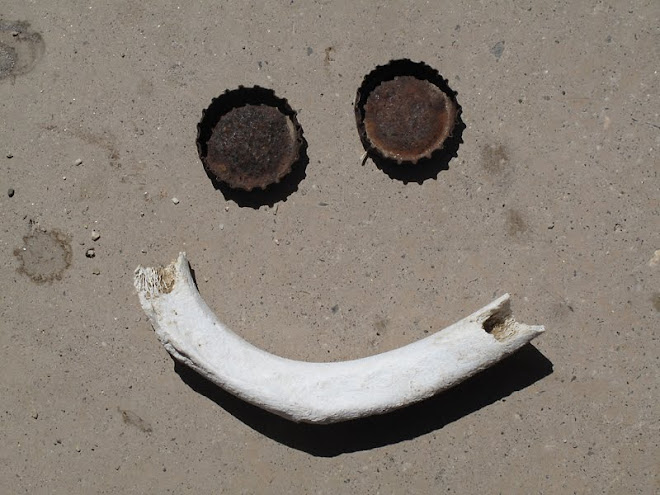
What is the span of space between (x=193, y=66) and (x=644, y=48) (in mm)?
2648

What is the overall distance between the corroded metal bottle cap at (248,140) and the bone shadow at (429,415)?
1440mm

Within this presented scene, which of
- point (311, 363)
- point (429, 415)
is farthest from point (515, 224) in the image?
point (311, 363)

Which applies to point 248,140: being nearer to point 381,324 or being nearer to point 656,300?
point 381,324

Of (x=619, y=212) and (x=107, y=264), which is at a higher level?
(x=107, y=264)

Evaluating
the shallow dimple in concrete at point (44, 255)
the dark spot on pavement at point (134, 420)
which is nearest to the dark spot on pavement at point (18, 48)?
the shallow dimple in concrete at point (44, 255)

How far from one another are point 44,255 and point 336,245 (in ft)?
5.68

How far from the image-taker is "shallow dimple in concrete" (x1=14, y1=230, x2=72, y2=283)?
357 centimetres

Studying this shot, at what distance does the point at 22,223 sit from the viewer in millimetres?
3586

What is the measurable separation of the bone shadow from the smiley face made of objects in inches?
9.3

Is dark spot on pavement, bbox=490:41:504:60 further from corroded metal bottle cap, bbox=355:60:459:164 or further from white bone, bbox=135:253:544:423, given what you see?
white bone, bbox=135:253:544:423

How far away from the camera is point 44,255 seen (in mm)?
3574

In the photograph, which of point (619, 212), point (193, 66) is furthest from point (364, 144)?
point (619, 212)

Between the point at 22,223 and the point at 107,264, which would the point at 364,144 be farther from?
the point at 22,223

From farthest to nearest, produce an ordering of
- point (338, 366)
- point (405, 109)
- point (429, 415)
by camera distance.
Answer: point (405, 109)
point (429, 415)
point (338, 366)
